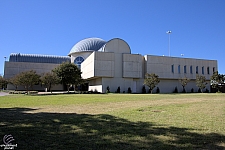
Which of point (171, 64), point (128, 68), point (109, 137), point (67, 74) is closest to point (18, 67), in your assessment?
point (67, 74)

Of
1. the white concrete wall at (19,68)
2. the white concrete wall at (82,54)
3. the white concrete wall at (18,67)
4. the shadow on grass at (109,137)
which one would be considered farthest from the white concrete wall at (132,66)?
the shadow on grass at (109,137)

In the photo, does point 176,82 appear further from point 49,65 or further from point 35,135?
point 35,135

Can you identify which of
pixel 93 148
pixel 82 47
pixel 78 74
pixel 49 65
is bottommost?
pixel 93 148

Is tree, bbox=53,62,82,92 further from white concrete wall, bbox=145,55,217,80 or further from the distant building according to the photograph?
white concrete wall, bbox=145,55,217,80

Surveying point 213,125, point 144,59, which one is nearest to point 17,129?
point 213,125

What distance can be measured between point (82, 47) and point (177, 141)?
54974mm

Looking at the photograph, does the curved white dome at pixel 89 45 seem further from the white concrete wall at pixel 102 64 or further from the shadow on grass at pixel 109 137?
the shadow on grass at pixel 109 137

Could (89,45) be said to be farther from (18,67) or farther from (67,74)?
(67,74)

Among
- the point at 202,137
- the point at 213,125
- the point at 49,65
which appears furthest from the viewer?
the point at 49,65

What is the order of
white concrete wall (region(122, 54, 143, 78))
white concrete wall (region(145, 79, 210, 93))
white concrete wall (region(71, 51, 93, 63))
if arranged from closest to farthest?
white concrete wall (region(122, 54, 143, 78)) → white concrete wall (region(145, 79, 210, 93)) → white concrete wall (region(71, 51, 93, 63))

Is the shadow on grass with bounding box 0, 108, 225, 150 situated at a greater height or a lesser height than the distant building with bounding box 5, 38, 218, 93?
lesser

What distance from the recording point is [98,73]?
37.2m

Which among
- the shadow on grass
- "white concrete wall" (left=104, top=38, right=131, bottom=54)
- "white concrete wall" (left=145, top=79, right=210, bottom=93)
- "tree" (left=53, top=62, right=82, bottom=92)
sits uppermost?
"white concrete wall" (left=104, top=38, right=131, bottom=54)

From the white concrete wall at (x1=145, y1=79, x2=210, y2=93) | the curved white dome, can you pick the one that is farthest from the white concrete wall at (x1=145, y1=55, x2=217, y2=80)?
the curved white dome
